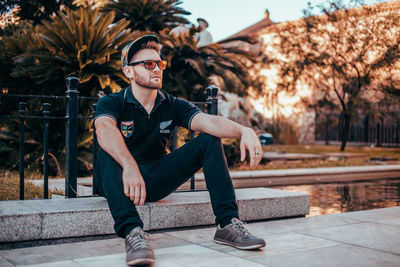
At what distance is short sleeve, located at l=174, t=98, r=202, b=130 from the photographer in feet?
11.5

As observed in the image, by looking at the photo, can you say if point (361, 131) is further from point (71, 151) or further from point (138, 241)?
point (138, 241)

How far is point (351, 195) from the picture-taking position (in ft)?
23.9

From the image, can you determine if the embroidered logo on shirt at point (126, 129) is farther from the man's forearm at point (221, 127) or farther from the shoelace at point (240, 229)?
the shoelace at point (240, 229)

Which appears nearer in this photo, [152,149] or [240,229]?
[240,229]

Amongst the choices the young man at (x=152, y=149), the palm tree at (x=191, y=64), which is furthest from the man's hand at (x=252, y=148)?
the palm tree at (x=191, y=64)

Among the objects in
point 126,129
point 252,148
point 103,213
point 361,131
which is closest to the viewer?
point 252,148

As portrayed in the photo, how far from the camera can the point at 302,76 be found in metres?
20.8

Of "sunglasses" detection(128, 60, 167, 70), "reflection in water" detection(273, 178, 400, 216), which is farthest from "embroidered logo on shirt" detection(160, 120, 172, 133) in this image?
"reflection in water" detection(273, 178, 400, 216)

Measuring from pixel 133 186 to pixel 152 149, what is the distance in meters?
0.57

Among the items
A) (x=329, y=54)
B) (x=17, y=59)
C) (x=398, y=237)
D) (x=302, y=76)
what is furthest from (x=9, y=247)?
(x=302, y=76)

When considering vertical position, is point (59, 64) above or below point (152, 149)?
above

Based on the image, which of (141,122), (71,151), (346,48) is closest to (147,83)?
(141,122)

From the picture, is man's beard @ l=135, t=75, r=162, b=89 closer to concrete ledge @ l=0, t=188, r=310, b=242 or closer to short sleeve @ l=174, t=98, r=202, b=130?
short sleeve @ l=174, t=98, r=202, b=130

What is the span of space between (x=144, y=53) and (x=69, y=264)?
Answer: 57.9 inches
